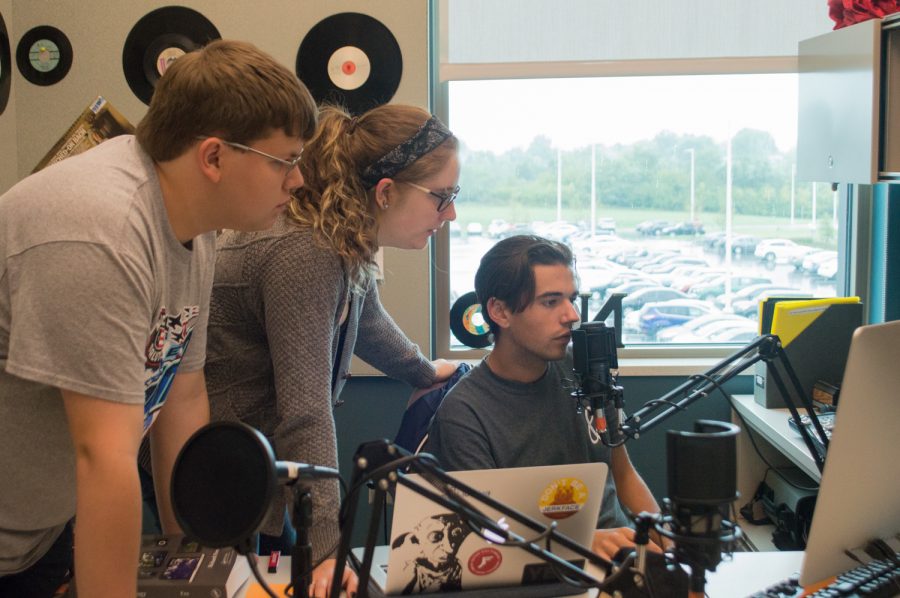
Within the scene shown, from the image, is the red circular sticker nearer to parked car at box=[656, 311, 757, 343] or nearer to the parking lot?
the parking lot

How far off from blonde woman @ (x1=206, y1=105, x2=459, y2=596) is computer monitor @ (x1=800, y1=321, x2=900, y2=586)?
2.59 feet

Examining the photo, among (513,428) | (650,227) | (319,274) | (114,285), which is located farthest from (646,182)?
(114,285)

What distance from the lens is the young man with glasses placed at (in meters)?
1.16

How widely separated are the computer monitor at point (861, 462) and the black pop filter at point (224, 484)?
31.7 inches

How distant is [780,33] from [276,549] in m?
2.53

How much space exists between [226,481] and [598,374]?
799 millimetres

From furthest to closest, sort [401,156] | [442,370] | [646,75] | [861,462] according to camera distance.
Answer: [646,75]
[442,370]
[401,156]
[861,462]

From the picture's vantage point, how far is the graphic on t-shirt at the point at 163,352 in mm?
1380

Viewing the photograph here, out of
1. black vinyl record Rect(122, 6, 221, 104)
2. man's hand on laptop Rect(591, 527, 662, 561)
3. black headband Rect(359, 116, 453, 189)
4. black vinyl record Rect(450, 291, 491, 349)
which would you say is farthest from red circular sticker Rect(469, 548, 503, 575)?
black vinyl record Rect(122, 6, 221, 104)

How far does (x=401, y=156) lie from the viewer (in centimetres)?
185

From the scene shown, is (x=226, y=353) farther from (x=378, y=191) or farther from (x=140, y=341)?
(x=140, y=341)

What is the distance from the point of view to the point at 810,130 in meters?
2.82

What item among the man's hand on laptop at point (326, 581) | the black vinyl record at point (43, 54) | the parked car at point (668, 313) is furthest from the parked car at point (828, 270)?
the black vinyl record at point (43, 54)

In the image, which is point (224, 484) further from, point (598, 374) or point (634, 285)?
point (634, 285)
